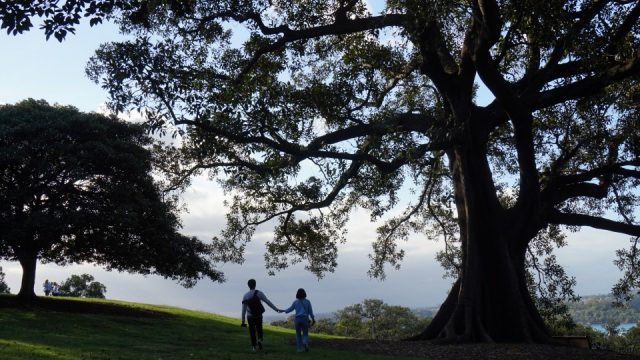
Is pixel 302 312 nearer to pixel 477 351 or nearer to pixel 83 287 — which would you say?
pixel 477 351

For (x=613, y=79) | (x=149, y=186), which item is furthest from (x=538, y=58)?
(x=149, y=186)

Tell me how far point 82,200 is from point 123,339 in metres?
8.02

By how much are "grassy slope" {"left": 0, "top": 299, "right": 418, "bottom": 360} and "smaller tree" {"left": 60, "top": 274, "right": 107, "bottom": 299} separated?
817 inches

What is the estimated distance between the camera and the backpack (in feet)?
42.4

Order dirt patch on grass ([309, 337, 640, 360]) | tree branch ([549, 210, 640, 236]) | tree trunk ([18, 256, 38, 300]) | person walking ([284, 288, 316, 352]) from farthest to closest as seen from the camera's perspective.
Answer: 1. tree trunk ([18, 256, 38, 300])
2. tree branch ([549, 210, 640, 236])
3. person walking ([284, 288, 316, 352])
4. dirt patch on grass ([309, 337, 640, 360])

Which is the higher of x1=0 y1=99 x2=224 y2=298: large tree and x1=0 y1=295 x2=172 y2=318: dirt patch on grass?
x1=0 y1=99 x2=224 y2=298: large tree

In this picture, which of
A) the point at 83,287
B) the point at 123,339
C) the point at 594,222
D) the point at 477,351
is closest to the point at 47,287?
the point at 83,287

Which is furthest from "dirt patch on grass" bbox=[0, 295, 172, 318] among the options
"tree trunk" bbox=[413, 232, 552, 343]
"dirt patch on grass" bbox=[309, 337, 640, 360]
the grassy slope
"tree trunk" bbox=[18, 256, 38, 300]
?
"tree trunk" bbox=[413, 232, 552, 343]

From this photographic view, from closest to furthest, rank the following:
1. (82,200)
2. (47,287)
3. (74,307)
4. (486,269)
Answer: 1. (486,269)
2. (82,200)
3. (74,307)
4. (47,287)

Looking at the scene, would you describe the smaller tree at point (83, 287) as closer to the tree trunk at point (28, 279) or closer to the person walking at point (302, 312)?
the tree trunk at point (28, 279)

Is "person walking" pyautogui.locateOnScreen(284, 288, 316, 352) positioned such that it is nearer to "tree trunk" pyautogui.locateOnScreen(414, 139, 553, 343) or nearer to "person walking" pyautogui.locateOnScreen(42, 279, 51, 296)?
"tree trunk" pyautogui.locateOnScreen(414, 139, 553, 343)

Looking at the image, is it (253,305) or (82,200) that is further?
(82,200)

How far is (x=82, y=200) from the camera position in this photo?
21.7m

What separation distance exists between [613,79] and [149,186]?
18.6 meters
